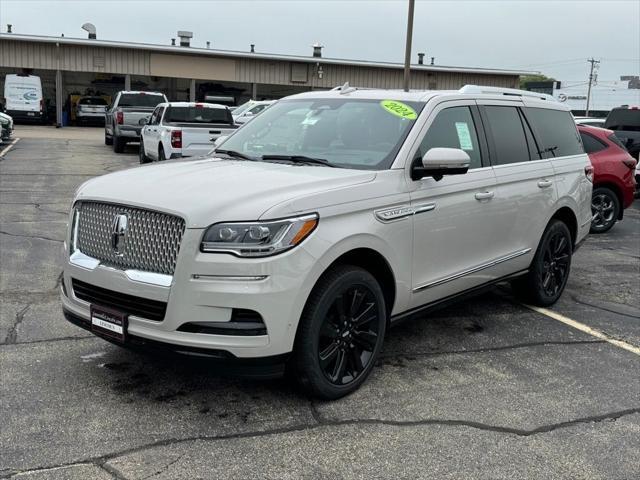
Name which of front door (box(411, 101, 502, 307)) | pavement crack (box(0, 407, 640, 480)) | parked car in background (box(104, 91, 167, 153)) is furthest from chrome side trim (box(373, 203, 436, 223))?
parked car in background (box(104, 91, 167, 153))

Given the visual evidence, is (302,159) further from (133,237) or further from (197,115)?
(197,115)

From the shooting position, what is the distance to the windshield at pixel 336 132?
441 cm

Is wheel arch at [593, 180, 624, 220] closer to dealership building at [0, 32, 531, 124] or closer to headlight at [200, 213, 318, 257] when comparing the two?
headlight at [200, 213, 318, 257]

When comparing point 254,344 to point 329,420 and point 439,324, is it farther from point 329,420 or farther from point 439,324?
point 439,324

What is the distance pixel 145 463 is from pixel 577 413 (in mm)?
2516

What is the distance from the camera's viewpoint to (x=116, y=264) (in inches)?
146

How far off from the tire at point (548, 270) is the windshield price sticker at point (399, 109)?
2.04m

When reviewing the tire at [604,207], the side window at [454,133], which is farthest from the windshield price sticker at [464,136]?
the tire at [604,207]

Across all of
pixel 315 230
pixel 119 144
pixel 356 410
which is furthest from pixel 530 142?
pixel 119 144

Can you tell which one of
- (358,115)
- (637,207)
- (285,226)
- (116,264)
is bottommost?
(637,207)

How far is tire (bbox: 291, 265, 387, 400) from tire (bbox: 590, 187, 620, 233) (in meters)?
7.67

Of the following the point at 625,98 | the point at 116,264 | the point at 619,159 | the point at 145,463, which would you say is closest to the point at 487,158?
the point at 116,264

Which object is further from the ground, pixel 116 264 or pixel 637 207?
pixel 116 264

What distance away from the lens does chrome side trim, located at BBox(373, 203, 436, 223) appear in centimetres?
399
